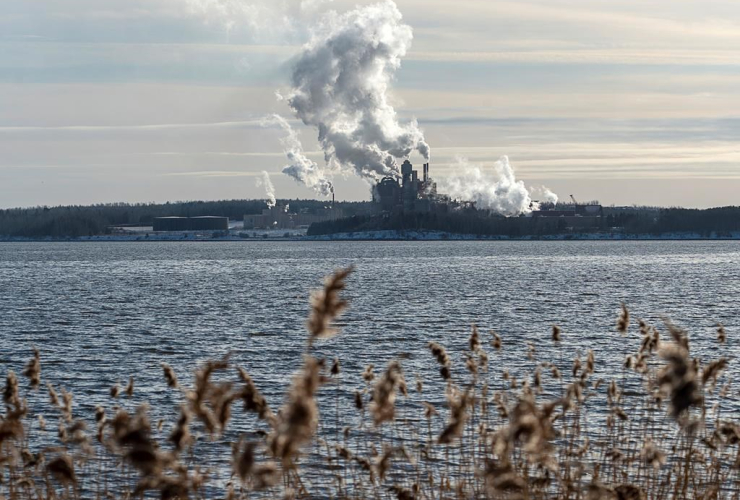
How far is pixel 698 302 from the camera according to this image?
175 ft

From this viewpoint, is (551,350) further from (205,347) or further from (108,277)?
(108,277)

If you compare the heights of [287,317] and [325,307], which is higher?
[325,307]

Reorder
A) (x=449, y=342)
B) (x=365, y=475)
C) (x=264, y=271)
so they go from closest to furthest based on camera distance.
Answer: (x=365, y=475) < (x=449, y=342) < (x=264, y=271)

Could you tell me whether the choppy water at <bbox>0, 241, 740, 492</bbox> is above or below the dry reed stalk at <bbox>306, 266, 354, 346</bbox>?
below

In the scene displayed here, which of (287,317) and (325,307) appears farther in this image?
(287,317)

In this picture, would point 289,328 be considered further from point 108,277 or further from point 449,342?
point 108,277

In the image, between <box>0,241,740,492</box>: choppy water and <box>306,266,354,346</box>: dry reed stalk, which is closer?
<box>306,266,354,346</box>: dry reed stalk

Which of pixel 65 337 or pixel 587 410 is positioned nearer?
pixel 587 410

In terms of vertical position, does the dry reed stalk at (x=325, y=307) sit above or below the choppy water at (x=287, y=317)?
above

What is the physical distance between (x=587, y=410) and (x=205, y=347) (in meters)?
17.6

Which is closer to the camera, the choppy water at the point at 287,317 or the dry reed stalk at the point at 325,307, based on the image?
the dry reed stalk at the point at 325,307

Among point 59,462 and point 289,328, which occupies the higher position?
point 59,462

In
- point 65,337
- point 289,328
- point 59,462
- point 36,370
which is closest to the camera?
point 59,462

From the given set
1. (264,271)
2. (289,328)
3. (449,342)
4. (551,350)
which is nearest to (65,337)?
(289,328)
